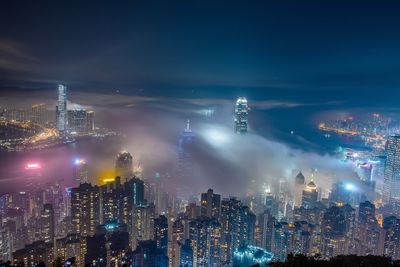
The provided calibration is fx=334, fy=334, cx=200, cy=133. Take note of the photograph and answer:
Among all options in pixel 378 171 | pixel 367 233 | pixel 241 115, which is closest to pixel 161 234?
pixel 367 233

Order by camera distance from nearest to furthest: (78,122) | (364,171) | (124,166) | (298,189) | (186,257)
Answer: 1. (186,257)
2. (124,166)
3. (298,189)
4. (78,122)
5. (364,171)

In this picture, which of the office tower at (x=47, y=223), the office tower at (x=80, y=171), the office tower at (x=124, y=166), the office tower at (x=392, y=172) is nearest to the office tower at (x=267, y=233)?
the office tower at (x=47, y=223)

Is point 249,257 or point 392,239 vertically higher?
point 392,239

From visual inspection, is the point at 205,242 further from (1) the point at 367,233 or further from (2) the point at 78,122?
(2) the point at 78,122

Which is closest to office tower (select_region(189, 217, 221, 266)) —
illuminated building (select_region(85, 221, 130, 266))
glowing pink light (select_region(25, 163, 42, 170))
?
illuminated building (select_region(85, 221, 130, 266))

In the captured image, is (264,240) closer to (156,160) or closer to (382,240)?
(382,240)

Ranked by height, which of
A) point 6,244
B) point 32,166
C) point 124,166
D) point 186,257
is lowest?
point 186,257
